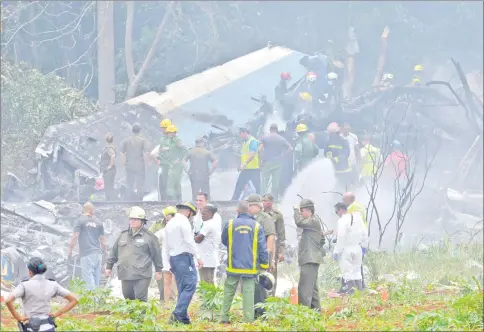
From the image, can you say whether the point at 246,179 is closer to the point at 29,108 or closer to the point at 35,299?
the point at 29,108

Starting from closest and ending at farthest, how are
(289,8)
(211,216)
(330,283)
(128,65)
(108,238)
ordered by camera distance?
1. (211,216)
2. (330,283)
3. (108,238)
4. (128,65)
5. (289,8)

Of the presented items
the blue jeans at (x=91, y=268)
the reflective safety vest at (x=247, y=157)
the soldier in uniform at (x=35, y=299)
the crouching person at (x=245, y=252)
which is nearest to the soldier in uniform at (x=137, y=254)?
the crouching person at (x=245, y=252)

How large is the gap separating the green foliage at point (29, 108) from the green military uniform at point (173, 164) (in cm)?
424

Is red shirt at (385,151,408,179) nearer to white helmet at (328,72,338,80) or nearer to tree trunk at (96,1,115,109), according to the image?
white helmet at (328,72,338,80)

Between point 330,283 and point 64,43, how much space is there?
1310 cm

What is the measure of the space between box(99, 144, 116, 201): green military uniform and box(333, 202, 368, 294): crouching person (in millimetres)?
6428

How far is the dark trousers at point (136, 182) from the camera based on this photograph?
74.3 feet

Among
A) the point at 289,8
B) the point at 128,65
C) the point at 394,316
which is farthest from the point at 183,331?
the point at 289,8

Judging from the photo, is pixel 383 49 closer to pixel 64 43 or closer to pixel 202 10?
pixel 202 10

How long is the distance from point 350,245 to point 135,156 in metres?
6.76

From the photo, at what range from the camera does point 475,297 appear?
13898mm

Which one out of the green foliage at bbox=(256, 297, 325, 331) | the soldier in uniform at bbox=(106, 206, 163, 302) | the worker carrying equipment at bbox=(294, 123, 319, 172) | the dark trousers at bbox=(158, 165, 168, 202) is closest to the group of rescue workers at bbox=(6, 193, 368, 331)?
the soldier in uniform at bbox=(106, 206, 163, 302)

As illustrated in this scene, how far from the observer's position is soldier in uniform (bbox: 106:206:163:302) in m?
14.0

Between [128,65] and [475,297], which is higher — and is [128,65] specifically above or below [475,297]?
above
